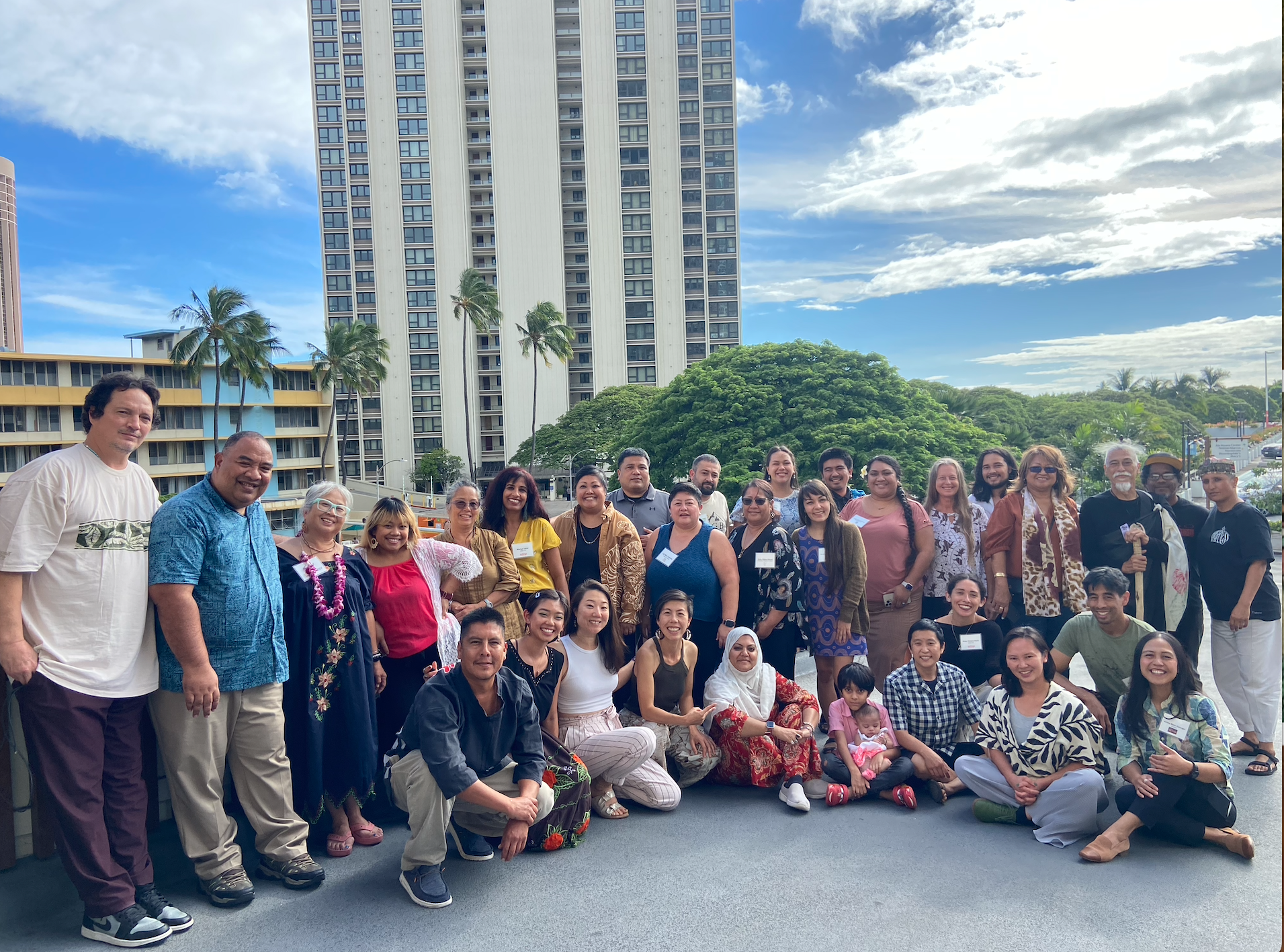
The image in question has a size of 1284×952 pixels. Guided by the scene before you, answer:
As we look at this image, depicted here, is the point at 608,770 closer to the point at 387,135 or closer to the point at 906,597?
the point at 906,597

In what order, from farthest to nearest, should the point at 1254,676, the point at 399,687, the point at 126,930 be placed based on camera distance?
the point at 1254,676
the point at 399,687
the point at 126,930

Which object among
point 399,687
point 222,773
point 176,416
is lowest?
point 222,773

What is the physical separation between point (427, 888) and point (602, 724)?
3.23ft

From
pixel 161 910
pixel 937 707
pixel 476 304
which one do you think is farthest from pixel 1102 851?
pixel 476 304

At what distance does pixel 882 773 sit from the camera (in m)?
3.46

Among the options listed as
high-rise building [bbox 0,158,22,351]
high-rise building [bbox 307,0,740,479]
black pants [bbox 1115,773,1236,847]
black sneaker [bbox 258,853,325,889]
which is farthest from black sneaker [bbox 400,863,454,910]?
high-rise building [bbox 307,0,740,479]

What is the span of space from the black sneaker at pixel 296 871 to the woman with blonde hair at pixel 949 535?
3.13m

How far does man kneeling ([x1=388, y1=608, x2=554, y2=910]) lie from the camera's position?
268cm

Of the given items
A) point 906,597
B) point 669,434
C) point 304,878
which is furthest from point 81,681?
point 669,434

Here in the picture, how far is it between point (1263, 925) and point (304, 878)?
9.88ft

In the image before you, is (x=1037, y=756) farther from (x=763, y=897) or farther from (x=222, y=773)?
(x=222, y=773)

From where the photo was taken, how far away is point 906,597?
4.24 m

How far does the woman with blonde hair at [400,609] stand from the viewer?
3.23 m

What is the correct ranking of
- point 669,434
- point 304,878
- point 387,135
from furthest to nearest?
point 387,135
point 669,434
point 304,878
